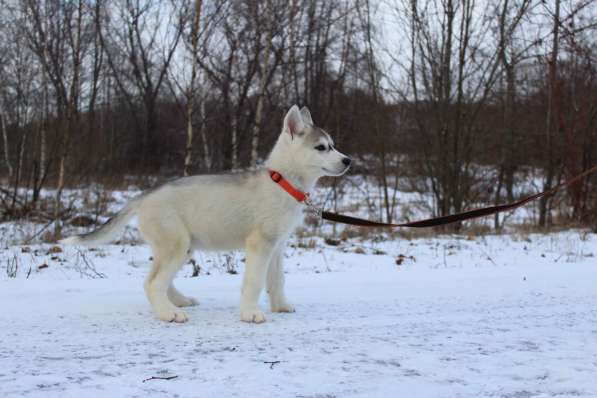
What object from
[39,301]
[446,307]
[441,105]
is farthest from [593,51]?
[39,301]

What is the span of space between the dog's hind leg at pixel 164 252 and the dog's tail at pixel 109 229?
0.87 feet

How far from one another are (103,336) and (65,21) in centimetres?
1254

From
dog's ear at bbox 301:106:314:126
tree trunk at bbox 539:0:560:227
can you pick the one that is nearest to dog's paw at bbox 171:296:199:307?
dog's ear at bbox 301:106:314:126

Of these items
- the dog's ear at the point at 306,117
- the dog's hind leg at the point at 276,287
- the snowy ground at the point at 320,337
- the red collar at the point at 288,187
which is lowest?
the snowy ground at the point at 320,337

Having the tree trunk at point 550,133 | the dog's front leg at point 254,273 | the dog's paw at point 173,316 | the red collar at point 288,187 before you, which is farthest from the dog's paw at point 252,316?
the tree trunk at point 550,133

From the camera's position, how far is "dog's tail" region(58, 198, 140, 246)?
4441 mm

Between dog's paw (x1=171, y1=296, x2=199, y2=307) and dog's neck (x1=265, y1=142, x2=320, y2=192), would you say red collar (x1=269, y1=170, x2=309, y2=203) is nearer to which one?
dog's neck (x1=265, y1=142, x2=320, y2=192)

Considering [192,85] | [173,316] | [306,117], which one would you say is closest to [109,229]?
[173,316]

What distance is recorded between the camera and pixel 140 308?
4520 mm

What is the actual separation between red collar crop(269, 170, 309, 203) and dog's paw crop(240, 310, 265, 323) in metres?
0.95

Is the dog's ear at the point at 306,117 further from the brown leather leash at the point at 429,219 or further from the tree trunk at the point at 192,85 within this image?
the tree trunk at the point at 192,85

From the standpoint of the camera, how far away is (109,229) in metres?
4.47

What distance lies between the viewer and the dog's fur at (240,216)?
421cm

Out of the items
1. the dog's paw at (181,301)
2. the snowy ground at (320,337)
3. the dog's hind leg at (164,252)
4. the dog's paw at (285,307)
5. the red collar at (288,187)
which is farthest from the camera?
the dog's paw at (181,301)
